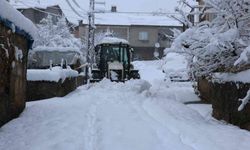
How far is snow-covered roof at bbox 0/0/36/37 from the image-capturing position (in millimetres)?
9505

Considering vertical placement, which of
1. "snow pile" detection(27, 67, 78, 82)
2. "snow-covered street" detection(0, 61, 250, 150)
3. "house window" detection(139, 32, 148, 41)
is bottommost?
"snow-covered street" detection(0, 61, 250, 150)

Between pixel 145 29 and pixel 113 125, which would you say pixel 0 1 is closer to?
pixel 113 125

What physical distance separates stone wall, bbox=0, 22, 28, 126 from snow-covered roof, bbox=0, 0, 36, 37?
218 millimetres

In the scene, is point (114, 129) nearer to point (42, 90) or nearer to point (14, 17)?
point (14, 17)

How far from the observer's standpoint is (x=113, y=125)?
34.2ft

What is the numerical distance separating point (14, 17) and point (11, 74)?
1415mm

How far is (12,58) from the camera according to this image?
11.1m

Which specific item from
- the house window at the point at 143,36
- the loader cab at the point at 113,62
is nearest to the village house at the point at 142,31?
the house window at the point at 143,36

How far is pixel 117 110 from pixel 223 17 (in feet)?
12.8

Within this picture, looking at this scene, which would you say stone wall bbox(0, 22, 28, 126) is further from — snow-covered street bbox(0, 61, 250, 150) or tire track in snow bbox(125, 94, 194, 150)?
tire track in snow bbox(125, 94, 194, 150)

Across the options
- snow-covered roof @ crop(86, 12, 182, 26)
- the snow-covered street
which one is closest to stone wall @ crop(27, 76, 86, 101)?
the snow-covered street

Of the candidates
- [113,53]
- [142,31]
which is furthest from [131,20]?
[113,53]

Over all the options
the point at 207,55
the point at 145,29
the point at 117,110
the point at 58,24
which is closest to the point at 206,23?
the point at 207,55

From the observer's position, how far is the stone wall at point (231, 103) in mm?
10922
